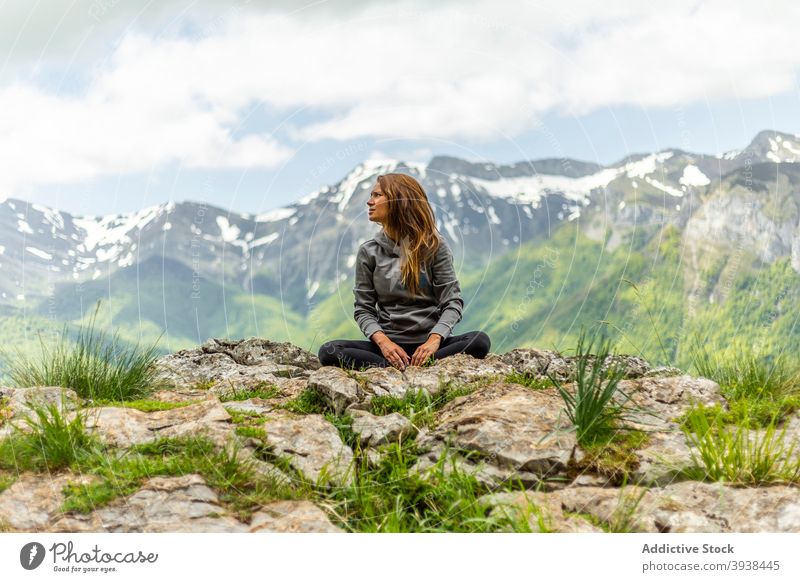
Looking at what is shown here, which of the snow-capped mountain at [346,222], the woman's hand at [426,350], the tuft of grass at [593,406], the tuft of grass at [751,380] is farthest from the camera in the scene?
the woman's hand at [426,350]

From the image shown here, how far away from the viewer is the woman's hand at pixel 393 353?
8422 millimetres

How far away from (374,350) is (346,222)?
7.21 ft

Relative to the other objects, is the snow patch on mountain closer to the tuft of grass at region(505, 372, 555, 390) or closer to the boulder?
the tuft of grass at region(505, 372, 555, 390)

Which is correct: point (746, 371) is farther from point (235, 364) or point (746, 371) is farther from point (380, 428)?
point (235, 364)

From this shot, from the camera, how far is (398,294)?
880cm

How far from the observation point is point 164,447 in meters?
6.12

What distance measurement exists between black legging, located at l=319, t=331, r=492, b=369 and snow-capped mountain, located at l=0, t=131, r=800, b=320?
4.16 feet

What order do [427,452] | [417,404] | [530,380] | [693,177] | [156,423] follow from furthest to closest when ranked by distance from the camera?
[693,177], [530,380], [417,404], [156,423], [427,452]

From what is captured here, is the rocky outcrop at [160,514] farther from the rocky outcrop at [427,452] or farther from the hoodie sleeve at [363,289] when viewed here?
the hoodie sleeve at [363,289]

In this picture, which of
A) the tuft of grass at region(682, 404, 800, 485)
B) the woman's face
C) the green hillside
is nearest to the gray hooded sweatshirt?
the woman's face

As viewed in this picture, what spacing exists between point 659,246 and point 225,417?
15.5ft

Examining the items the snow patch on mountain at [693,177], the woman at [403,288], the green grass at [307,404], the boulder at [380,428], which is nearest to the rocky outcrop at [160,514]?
the boulder at [380,428]
